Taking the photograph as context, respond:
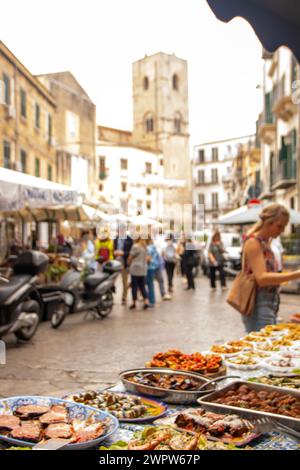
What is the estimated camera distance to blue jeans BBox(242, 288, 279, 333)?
3918 millimetres

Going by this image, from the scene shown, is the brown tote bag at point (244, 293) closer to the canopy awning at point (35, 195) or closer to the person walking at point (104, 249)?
the canopy awning at point (35, 195)

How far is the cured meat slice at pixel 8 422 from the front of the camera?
1.77 meters

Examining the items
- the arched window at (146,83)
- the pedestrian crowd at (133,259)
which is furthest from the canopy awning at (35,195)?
the pedestrian crowd at (133,259)

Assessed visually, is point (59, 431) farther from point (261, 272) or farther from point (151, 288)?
point (151, 288)

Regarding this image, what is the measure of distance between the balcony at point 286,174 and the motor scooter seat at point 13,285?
18156mm

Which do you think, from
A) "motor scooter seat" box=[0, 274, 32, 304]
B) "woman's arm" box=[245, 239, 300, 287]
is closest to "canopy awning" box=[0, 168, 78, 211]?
"motor scooter seat" box=[0, 274, 32, 304]

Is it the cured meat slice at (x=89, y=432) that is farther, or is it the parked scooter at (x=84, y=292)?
the parked scooter at (x=84, y=292)

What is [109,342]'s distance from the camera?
7.34 metres

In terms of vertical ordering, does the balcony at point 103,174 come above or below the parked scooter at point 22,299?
above

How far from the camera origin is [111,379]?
5.28m

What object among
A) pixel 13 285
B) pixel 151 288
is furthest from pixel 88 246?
pixel 13 285

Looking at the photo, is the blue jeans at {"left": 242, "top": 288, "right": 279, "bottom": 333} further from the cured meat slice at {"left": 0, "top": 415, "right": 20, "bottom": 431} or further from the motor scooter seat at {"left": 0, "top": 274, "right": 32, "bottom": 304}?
the motor scooter seat at {"left": 0, "top": 274, "right": 32, "bottom": 304}

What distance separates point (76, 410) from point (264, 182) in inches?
1239

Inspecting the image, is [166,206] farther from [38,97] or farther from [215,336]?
[38,97]
